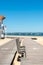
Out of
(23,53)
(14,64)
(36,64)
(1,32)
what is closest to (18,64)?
(14,64)

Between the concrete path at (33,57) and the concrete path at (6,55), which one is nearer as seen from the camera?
the concrete path at (6,55)

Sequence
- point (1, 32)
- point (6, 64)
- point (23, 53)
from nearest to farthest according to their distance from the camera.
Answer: point (6, 64) < point (23, 53) < point (1, 32)

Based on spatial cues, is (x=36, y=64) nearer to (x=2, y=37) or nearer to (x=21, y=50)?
(x=21, y=50)

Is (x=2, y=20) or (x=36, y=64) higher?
(x=2, y=20)

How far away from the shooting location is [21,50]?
773 inches

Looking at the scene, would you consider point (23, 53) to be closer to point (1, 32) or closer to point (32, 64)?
point (32, 64)

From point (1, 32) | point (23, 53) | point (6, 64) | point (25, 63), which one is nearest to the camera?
point (6, 64)

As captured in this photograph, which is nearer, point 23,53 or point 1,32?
point 23,53

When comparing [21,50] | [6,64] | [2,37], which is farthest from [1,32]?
[6,64]

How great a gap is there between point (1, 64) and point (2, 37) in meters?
72.5

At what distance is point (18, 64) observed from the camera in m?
15.1

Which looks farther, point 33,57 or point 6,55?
point 6,55

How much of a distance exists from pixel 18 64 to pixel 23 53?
4032 mm

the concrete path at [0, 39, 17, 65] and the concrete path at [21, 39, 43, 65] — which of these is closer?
the concrete path at [0, 39, 17, 65]
